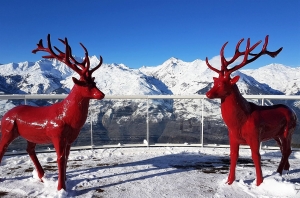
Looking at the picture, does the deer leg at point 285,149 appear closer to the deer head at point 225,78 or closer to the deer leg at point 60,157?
the deer head at point 225,78

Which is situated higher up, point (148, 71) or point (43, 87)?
point (148, 71)

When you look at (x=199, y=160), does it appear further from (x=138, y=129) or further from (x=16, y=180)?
(x=16, y=180)

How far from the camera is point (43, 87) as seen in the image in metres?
106

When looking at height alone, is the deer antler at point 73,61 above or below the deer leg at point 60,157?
above

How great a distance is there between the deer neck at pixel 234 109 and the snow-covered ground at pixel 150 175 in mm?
854

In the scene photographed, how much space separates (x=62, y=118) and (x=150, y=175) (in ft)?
5.34

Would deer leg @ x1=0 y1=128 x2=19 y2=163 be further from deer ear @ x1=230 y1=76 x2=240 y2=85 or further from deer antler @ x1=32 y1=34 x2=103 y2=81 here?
deer ear @ x1=230 y1=76 x2=240 y2=85

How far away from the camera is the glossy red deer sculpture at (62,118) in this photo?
322 centimetres

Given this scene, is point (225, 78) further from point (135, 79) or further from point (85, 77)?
point (135, 79)

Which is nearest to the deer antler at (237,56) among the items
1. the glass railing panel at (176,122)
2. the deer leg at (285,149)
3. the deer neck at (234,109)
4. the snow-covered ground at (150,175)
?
the deer neck at (234,109)

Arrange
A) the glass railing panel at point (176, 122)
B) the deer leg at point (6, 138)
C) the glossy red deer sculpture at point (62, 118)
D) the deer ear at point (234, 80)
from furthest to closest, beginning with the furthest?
1. the glass railing panel at point (176, 122)
2. the deer leg at point (6, 138)
3. the glossy red deer sculpture at point (62, 118)
4. the deer ear at point (234, 80)

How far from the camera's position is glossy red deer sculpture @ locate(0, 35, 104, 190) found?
3217 mm

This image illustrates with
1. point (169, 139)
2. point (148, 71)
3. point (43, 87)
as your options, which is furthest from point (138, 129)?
point (148, 71)

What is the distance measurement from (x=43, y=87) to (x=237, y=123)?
4401 inches
